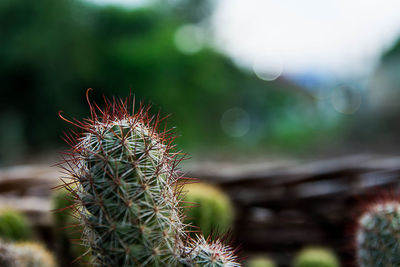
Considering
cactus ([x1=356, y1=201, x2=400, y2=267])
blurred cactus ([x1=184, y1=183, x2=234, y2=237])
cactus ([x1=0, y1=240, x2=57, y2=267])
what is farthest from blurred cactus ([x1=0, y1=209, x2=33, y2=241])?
cactus ([x1=356, y1=201, x2=400, y2=267])

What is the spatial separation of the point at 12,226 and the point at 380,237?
2.62 ft

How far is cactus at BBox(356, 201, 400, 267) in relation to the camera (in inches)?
22.2

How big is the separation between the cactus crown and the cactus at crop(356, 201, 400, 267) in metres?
0.37

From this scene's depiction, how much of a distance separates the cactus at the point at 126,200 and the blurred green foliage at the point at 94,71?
11.7ft

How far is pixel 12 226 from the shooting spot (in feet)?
2.81

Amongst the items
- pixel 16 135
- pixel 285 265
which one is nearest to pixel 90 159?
pixel 285 265

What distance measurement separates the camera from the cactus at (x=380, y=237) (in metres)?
0.56

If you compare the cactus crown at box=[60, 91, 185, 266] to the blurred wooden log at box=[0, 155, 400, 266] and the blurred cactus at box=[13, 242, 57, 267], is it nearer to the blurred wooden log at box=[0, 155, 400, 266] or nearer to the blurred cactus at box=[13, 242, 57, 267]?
the blurred cactus at box=[13, 242, 57, 267]

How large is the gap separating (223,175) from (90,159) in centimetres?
95

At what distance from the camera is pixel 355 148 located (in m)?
4.04

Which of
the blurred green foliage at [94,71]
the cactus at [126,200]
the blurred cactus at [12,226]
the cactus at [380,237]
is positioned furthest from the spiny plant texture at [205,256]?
the blurred green foliage at [94,71]

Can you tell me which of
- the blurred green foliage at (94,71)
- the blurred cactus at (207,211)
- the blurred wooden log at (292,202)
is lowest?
the blurred cactus at (207,211)

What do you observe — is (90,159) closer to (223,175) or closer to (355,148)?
(223,175)

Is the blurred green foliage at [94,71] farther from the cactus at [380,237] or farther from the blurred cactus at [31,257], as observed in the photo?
the cactus at [380,237]
